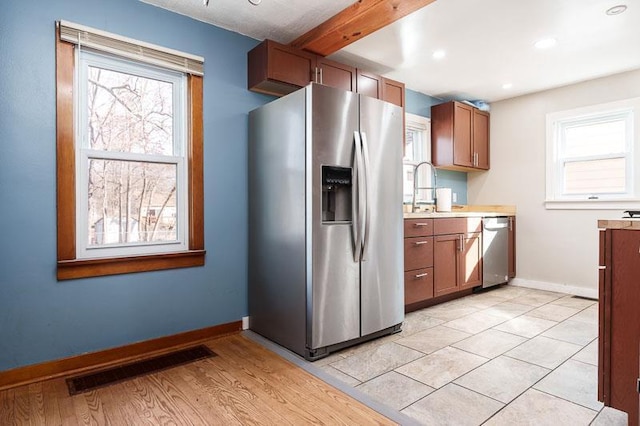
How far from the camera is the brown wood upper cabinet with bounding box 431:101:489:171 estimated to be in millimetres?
4359

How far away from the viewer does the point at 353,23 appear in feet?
8.30

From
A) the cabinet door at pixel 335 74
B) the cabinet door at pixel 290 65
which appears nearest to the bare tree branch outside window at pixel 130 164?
the cabinet door at pixel 290 65

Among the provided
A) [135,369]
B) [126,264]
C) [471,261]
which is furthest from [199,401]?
[471,261]

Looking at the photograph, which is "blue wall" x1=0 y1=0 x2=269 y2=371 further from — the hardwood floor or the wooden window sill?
the hardwood floor

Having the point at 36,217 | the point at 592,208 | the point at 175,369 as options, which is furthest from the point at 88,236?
the point at 592,208

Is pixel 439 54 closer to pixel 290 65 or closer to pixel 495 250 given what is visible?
pixel 290 65

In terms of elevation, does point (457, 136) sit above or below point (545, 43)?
below

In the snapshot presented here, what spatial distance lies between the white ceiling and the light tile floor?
93.9 inches

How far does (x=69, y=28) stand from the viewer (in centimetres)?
215

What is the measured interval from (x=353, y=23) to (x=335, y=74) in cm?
63

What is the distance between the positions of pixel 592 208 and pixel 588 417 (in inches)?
119

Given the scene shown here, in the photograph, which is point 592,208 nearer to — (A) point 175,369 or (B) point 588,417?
(B) point 588,417

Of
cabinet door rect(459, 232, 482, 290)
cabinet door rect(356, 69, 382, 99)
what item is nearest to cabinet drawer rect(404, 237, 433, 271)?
cabinet door rect(459, 232, 482, 290)

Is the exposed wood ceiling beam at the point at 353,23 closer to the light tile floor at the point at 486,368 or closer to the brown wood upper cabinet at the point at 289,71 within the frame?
the brown wood upper cabinet at the point at 289,71
